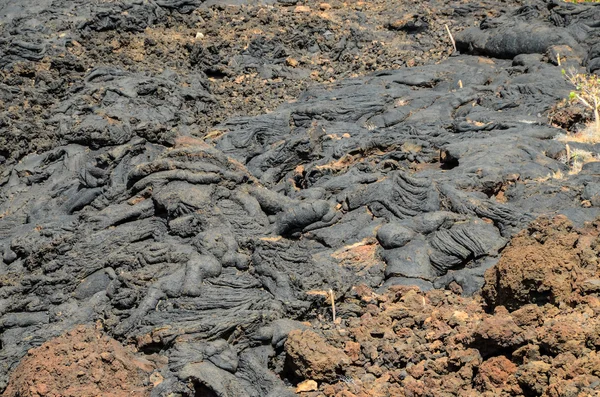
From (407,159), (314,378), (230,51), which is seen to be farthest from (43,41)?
(314,378)

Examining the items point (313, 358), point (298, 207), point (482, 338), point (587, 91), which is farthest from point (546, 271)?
point (587, 91)

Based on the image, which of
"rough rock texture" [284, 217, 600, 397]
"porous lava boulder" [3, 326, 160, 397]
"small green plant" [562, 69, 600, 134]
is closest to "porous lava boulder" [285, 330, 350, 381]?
"rough rock texture" [284, 217, 600, 397]

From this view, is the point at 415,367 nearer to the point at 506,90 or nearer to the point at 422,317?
the point at 422,317

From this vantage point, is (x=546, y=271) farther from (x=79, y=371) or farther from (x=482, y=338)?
(x=79, y=371)

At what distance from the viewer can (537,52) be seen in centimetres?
1478

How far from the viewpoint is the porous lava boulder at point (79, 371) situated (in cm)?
639

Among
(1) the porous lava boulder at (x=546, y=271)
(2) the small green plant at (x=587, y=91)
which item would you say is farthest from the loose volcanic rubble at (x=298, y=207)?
(2) the small green plant at (x=587, y=91)

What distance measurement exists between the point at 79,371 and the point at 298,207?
3.55 meters

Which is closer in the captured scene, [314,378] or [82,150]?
[314,378]

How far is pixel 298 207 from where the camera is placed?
9133 millimetres

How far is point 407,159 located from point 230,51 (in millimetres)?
7246

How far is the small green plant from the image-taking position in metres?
11.2

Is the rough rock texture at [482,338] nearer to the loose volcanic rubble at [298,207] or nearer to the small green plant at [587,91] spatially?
the loose volcanic rubble at [298,207]

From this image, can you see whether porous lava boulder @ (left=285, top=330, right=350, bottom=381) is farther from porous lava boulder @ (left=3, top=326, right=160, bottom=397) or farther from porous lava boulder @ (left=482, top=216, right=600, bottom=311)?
porous lava boulder @ (left=482, top=216, right=600, bottom=311)
